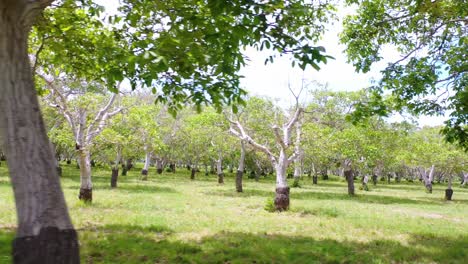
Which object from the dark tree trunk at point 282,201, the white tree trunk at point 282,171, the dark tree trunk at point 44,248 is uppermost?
→ the white tree trunk at point 282,171

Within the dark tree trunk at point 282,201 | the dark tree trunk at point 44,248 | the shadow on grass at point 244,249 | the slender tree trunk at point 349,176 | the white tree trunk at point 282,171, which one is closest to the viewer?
the dark tree trunk at point 44,248

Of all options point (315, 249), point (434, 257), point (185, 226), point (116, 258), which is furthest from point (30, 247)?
point (434, 257)

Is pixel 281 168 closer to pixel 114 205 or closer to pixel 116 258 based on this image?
pixel 114 205

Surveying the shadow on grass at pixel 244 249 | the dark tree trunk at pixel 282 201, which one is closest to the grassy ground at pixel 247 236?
the shadow on grass at pixel 244 249

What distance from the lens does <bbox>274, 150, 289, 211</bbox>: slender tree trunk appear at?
70.1 ft

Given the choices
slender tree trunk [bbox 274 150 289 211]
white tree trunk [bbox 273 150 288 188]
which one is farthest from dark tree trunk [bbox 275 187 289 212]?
white tree trunk [bbox 273 150 288 188]

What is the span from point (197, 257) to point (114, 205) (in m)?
11.8

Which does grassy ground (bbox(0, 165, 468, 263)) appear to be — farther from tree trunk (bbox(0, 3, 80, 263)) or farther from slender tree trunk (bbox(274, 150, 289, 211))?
tree trunk (bbox(0, 3, 80, 263))

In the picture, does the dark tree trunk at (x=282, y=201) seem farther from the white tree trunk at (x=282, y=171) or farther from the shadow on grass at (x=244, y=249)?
the shadow on grass at (x=244, y=249)

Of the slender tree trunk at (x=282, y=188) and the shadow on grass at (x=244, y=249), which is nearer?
the shadow on grass at (x=244, y=249)

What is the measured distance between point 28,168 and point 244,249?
7.05 m

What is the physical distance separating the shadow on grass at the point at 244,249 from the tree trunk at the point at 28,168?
434cm

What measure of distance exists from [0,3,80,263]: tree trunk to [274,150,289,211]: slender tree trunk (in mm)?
16737

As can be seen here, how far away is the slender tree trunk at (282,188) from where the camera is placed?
70.1 ft
